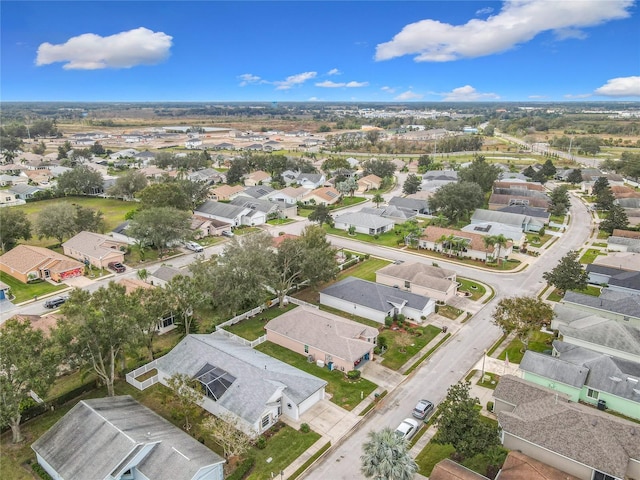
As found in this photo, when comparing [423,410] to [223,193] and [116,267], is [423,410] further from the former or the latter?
[223,193]

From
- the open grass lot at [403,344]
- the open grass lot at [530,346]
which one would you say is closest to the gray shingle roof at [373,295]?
the open grass lot at [403,344]

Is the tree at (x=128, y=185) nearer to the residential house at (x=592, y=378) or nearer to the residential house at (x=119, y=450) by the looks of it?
the residential house at (x=119, y=450)

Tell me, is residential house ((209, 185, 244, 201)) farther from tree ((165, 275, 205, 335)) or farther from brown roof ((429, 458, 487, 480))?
brown roof ((429, 458, 487, 480))

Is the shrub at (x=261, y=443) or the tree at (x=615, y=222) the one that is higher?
the tree at (x=615, y=222)

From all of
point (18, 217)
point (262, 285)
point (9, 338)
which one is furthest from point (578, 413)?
point (18, 217)

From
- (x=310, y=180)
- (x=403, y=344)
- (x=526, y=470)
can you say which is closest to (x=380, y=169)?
(x=310, y=180)

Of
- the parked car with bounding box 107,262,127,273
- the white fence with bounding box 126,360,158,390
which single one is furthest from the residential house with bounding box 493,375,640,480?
the parked car with bounding box 107,262,127,273

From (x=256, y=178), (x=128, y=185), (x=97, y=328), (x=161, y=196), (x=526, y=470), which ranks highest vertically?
(x=161, y=196)
